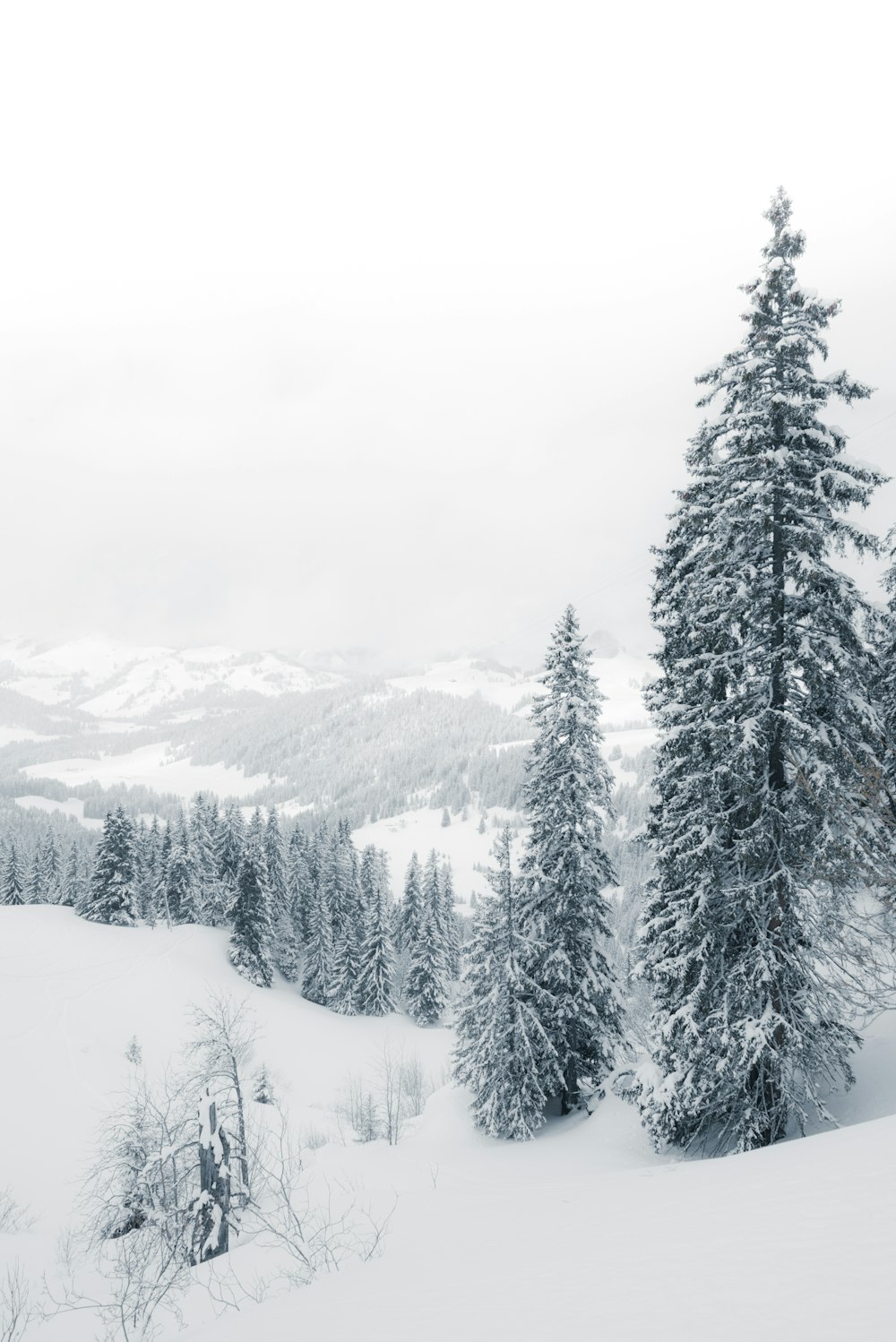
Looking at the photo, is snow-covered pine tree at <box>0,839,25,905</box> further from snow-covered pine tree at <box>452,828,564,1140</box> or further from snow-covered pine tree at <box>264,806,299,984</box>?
snow-covered pine tree at <box>452,828,564,1140</box>

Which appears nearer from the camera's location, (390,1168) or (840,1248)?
(840,1248)

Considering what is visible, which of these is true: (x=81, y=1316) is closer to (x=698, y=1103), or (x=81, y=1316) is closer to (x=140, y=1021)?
(x=698, y=1103)

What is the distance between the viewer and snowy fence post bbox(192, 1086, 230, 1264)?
1336 centimetres

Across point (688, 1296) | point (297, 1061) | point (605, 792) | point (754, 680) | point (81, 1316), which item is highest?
point (754, 680)

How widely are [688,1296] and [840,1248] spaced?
1145mm

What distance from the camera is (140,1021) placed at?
41594 mm

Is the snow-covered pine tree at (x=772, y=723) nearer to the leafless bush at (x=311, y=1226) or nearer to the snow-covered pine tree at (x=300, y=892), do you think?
the leafless bush at (x=311, y=1226)

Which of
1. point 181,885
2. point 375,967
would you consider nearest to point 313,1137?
point 375,967

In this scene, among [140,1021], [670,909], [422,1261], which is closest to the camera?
[422,1261]

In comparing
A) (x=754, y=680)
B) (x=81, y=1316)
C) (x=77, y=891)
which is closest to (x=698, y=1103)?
(x=754, y=680)

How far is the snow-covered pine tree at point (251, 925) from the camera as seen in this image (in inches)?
2157

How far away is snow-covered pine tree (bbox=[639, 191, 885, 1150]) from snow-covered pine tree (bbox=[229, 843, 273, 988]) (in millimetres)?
49228

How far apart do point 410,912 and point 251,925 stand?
1647 centimetres

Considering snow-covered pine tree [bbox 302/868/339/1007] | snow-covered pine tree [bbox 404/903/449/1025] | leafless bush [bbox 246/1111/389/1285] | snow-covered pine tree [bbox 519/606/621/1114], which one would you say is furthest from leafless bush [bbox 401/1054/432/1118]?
leafless bush [bbox 246/1111/389/1285]
